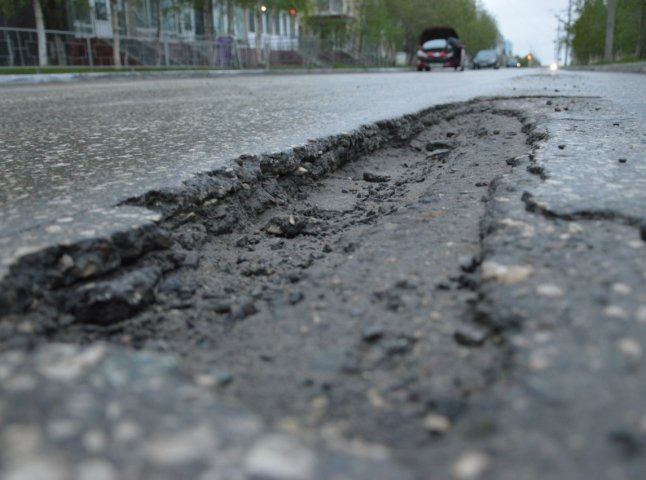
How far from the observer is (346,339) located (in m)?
1.12

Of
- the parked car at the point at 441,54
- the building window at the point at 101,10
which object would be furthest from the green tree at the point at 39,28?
the parked car at the point at 441,54

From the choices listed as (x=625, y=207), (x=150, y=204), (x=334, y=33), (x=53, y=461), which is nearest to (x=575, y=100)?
(x=625, y=207)

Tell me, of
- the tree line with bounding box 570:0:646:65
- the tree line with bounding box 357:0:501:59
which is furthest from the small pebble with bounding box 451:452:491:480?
the tree line with bounding box 357:0:501:59

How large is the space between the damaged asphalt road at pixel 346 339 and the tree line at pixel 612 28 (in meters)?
23.4

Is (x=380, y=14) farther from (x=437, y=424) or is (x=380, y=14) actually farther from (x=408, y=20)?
(x=437, y=424)

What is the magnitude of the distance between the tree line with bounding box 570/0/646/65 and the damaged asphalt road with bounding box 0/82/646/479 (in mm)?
23436

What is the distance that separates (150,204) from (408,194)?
1.08 meters

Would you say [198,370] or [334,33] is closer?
[198,370]

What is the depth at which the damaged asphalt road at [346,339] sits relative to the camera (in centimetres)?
73

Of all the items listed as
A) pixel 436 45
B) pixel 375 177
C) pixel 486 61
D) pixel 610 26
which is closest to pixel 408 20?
pixel 486 61

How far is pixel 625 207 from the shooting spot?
149 cm

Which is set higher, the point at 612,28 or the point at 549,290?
Result: the point at 612,28

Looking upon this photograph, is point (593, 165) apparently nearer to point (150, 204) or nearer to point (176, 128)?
point (150, 204)

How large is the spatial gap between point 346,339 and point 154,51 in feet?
86.2
